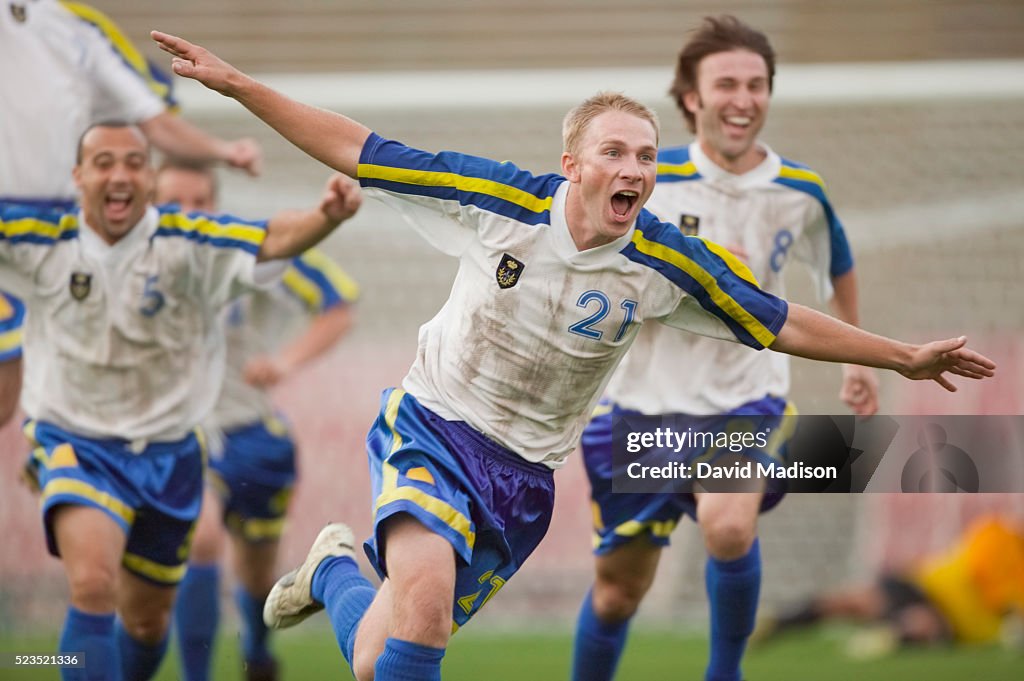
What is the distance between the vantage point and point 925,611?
23.1 ft

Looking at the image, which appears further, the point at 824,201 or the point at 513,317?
the point at 824,201

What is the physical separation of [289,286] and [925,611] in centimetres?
371

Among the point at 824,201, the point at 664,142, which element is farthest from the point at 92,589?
the point at 664,142

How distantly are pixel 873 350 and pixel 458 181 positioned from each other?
1199mm

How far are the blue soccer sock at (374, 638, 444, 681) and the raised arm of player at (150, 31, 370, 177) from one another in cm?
125

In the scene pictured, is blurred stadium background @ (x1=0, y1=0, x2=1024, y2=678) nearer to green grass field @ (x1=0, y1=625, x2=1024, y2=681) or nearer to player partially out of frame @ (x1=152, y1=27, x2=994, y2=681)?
green grass field @ (x1=0, y1=625, x2=1024, y2=681)

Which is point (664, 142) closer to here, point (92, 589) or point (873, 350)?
point (873, 350)

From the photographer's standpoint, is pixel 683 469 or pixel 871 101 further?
pixel 871 101

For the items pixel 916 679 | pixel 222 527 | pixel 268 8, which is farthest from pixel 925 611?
pixel 268 8

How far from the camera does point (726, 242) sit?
183 inches

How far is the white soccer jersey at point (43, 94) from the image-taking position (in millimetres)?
5426

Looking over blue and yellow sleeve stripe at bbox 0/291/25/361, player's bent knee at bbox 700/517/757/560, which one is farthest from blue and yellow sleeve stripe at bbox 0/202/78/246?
player's bent knee at bbox 700/517/757/560

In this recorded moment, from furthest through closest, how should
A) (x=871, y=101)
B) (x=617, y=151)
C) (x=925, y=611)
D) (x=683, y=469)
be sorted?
(x=871, y=101) → (x=925, y=611) → (x=683, y=469) → (x=617, y=151)

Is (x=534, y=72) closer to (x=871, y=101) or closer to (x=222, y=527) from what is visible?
(x=871, y=101)
